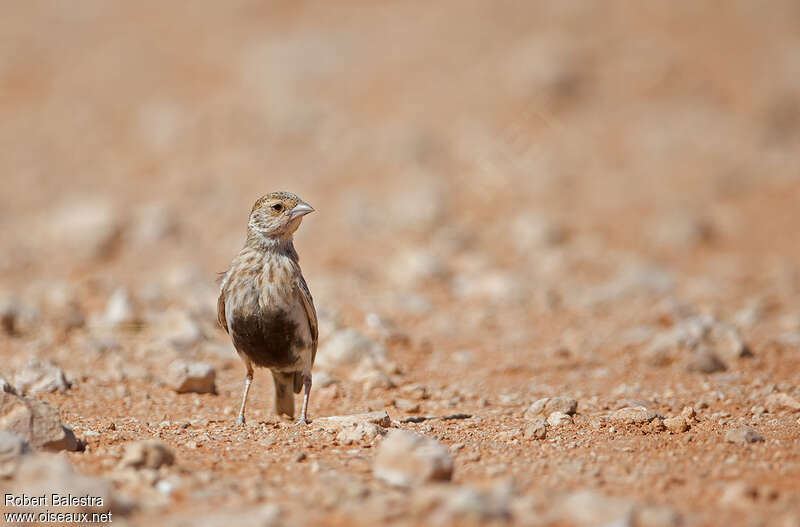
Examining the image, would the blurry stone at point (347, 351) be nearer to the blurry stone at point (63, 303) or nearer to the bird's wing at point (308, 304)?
the bird's wing at point (308, 304)

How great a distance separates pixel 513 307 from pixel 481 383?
2711mm

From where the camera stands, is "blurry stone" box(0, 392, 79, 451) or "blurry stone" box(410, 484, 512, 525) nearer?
"blurry stone" box(410, 484, 512, 525)

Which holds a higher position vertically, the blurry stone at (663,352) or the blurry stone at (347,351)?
the blurry stone at (347,351)

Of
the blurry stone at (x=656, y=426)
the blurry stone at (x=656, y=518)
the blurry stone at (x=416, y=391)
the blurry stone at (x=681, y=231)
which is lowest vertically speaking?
the blurry stone at (x=656, y=518)

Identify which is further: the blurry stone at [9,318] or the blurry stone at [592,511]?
the blurry stone at [9,318]

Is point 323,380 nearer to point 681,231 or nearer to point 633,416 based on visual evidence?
point 633,416

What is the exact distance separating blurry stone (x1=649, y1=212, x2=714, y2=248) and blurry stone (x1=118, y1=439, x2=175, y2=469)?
9.58m

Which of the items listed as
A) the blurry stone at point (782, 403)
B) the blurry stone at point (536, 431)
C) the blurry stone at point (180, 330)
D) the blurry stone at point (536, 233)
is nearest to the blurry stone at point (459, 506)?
the blurry stone at point (536, 431)

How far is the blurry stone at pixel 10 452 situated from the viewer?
3.72 metres

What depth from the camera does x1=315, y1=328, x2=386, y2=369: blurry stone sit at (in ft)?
23.5

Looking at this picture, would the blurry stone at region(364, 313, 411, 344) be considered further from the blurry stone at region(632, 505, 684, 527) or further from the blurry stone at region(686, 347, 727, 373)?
the blurry stone at region(632, 505, 684, 527)

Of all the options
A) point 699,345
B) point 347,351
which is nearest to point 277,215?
point 347,351

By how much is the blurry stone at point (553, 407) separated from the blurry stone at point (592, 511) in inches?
79.6

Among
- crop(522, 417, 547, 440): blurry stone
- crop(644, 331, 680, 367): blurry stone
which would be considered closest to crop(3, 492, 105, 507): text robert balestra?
crop(522, 417, 547, 440): blurry stone
